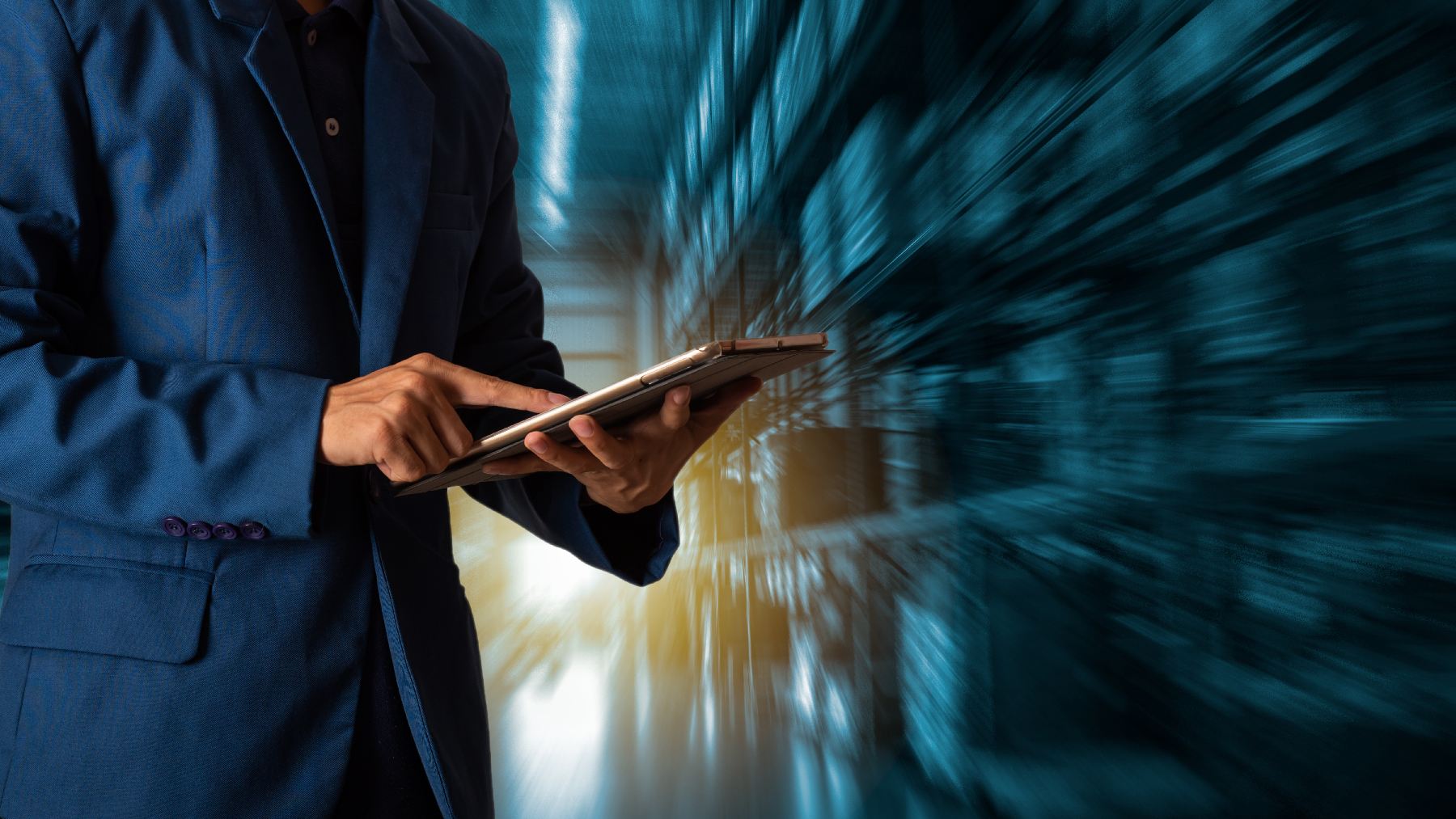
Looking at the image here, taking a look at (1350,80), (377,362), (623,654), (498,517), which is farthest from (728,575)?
Answer: (1350,80)

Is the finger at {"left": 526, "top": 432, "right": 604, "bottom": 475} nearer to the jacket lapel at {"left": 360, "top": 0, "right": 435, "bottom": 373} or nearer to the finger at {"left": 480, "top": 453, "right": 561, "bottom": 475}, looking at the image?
the finger at {"left": 480, "top": 453, "right": 561, "bottom": 475}

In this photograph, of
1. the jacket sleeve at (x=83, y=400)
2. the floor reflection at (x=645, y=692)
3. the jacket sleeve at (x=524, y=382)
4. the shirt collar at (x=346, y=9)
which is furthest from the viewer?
the floor reflection at (x=645, y=692)

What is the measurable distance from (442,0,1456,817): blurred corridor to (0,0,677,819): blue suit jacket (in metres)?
0.62

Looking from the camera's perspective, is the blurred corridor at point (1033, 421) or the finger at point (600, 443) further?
the finger at point (600, 443)

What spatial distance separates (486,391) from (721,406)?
238 millimetres

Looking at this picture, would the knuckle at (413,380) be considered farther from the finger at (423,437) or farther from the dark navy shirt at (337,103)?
the dark navy shirt at (337,103)

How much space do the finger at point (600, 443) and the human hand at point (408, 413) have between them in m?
0.03

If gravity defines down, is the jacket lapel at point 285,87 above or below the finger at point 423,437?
above

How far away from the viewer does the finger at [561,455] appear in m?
0.65

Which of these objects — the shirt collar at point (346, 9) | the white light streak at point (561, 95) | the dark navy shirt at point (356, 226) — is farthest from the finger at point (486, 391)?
the white light streak at point (561, 95)

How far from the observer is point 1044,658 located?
0.84 metres

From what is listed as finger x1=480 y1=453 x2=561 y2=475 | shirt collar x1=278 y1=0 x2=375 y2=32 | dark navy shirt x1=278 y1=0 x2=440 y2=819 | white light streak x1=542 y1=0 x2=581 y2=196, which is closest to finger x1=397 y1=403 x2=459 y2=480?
finger x1=480 y1=453 x2=561 y2=475

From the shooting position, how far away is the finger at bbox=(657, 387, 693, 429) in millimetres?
667

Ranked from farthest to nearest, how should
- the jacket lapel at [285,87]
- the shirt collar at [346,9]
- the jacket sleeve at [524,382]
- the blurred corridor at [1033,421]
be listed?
the jacket sleeve at [524,382], the shirt collar at [346,9], the jacket lapel at [285,87], the blurred corridor at [1033,421]
